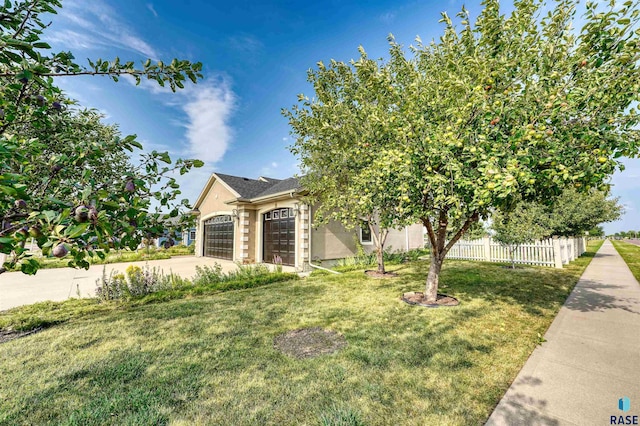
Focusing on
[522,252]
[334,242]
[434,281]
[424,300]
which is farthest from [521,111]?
[522,252]

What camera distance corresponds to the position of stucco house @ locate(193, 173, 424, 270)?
43.2 feet

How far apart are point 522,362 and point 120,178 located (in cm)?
534

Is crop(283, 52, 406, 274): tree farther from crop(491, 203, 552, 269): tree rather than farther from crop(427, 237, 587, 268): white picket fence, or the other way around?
crop(427, 237, 587, 268): white picket fence

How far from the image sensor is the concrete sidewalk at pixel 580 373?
286 centimetres

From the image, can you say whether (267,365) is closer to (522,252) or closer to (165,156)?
(165,156)

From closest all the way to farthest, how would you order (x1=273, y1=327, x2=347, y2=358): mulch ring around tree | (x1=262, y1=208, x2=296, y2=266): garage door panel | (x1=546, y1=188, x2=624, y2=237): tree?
(x1=273, y1=327, x2=347, y2=358): mulch ring around tree → (x1=262, y1=208, x2=296, y2=266): garage door panel → (x1=546, y1=188, x2=624, y2=237): tree

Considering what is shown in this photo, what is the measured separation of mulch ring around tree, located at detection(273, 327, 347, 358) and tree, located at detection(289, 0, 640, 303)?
2.72 m

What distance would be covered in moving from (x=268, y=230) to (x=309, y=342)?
11.5 metres

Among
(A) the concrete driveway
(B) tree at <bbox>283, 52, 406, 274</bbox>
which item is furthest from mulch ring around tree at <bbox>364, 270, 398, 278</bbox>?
(A) the concrete driveway

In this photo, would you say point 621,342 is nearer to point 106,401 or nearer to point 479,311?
point 479,311

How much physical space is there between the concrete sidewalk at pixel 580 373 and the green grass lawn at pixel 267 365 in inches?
8.0

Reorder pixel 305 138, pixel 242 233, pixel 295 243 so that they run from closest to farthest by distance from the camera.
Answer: pixel 305 138 → pixel 295 243 → pixel 242 233

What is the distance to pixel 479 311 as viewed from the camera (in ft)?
20.2

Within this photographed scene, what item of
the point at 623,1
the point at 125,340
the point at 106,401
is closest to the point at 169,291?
the point at 125,340
